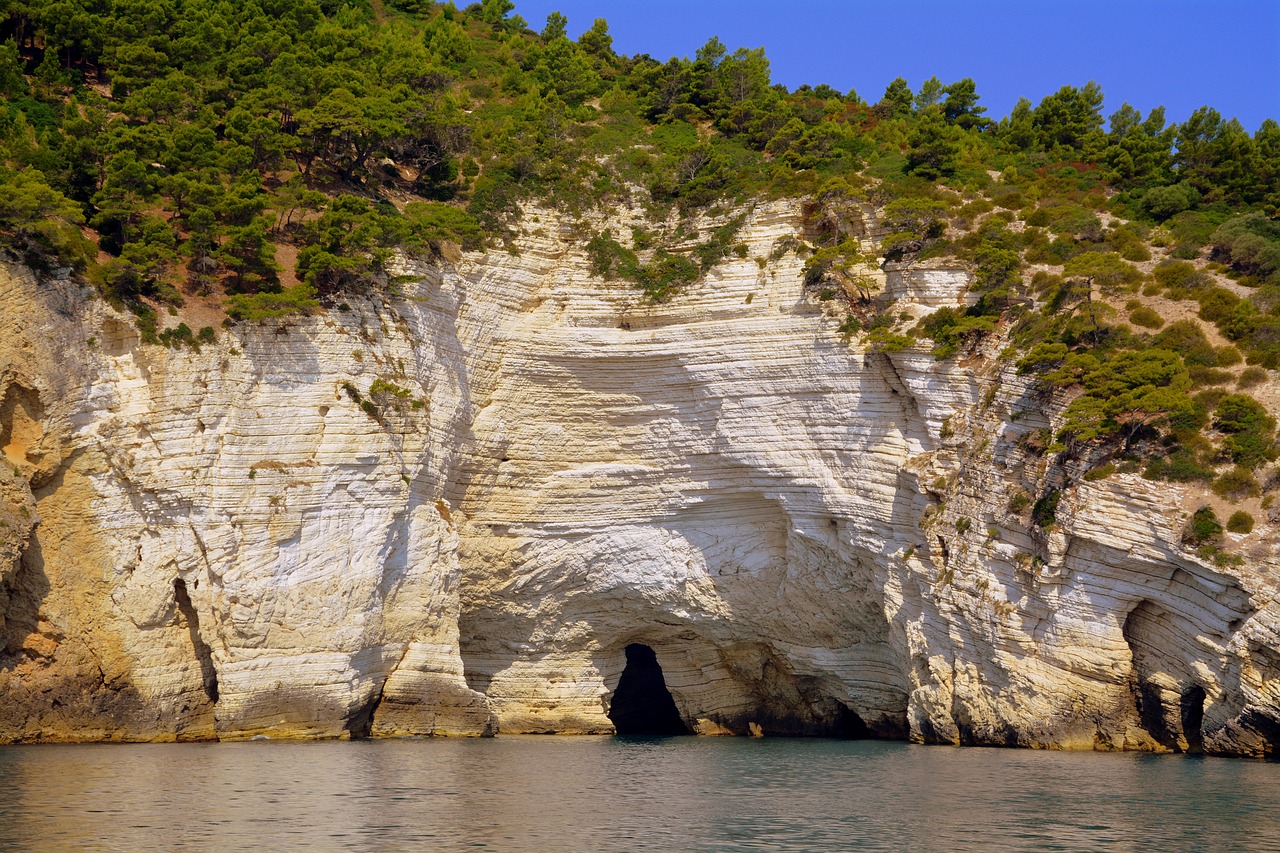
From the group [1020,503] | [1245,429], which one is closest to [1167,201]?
[1245,429]

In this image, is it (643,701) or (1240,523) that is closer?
(1240,523)

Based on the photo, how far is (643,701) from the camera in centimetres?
4538

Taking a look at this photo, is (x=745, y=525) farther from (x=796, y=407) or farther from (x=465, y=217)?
(x=465, y=217)

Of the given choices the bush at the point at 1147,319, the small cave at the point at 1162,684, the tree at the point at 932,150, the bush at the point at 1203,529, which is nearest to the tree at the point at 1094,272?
the bush at the point at 1147,319

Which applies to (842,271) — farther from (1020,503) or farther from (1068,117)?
(1068,117)

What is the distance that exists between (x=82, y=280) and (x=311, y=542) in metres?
9.07

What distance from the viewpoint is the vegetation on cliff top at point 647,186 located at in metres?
31.4

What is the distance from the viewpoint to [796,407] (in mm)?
36281

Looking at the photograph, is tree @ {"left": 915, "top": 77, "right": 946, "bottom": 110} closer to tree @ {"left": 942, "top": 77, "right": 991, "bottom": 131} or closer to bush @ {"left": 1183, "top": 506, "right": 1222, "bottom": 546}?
tree @ {"left": 942, "top": 77, "right": 991, "bottom": 131}

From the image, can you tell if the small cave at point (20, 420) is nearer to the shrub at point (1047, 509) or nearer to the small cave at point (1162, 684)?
the shrub at point (1047, 509)

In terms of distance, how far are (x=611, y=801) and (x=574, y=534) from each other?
1708 centimetres

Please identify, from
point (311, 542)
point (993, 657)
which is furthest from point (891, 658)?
point (311, 542)

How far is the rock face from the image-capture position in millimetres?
28938

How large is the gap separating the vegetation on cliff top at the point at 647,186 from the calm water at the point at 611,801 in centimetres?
957
